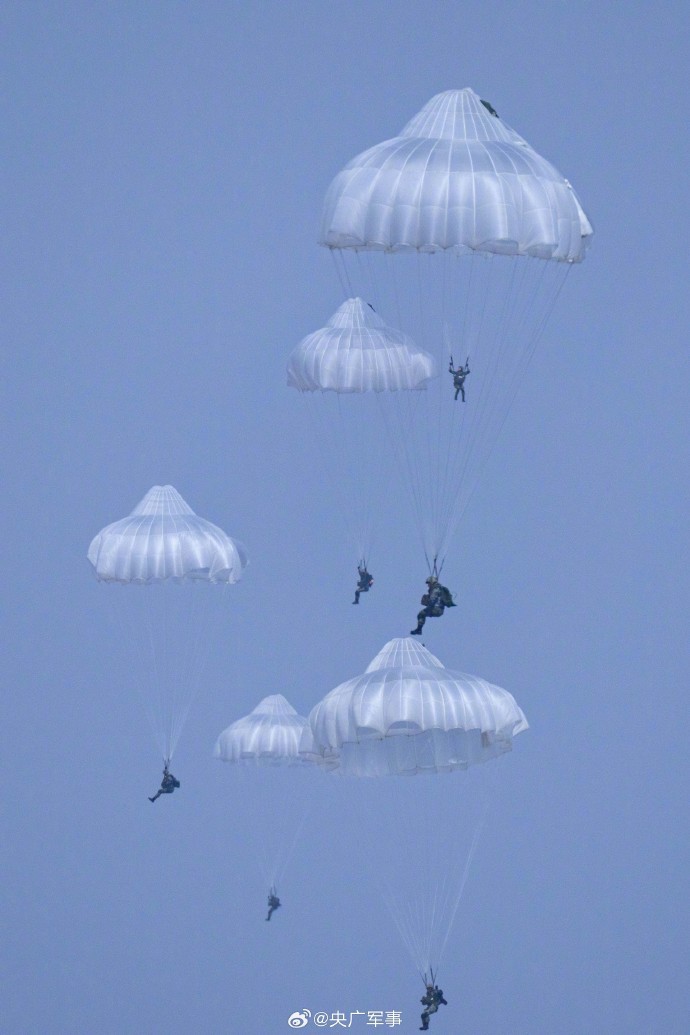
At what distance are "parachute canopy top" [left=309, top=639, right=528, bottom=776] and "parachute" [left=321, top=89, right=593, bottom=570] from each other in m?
1.58

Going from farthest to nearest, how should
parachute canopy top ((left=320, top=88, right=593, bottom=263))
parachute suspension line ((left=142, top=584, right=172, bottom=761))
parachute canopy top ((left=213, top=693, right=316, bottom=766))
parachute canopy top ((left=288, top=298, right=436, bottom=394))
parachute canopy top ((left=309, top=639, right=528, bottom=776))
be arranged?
parachute canopy top ((left=213, top=693, right=316, bottom=766)) < parachute suspension line ((left=142, top=584, right=172, bottom=761)) < parachute canopy top ((left=288, top=298, right=436, bottom=394)) < parachute canopy top ((left=309, top=639, right=528, bottom=776)) < parachute canopy top ((left=320, top=88, right=593, bottom=263))

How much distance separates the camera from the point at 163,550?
37.1 m

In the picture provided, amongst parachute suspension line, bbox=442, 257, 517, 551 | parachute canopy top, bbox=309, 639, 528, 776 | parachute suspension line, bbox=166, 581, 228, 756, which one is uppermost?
parachute suspension line, bbox=166, 581, 228, 756

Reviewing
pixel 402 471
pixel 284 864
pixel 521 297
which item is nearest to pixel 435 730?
pixel 402 471

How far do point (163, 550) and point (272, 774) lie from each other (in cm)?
734

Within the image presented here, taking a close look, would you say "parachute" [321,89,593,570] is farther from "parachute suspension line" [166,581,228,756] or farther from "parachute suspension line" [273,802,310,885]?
"parachute suspension line" [273,802,310,885]

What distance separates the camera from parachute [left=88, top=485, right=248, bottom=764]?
37.1 m

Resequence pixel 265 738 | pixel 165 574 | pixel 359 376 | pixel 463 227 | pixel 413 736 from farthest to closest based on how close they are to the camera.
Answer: pixel 265 738 → pixel 165 574 → pixel 359 376 → pixel 413 736 → pixel 463 227

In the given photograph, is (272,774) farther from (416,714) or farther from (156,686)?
(416,714)

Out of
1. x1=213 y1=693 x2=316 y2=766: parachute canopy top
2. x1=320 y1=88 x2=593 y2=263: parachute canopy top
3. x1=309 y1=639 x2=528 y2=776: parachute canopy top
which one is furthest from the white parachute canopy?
x1=320 y1=88 x2=593 y2=263: parachute canopy top

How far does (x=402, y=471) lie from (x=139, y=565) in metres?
5.79

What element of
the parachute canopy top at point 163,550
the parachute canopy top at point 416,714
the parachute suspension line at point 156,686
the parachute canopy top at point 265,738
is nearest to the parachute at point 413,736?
the parachute canopy top at point 416,714

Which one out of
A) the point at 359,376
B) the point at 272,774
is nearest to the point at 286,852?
the point at 272,774

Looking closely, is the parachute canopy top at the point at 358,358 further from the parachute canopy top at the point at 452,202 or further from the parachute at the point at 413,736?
the parachute canopy top at the point at 452,202
